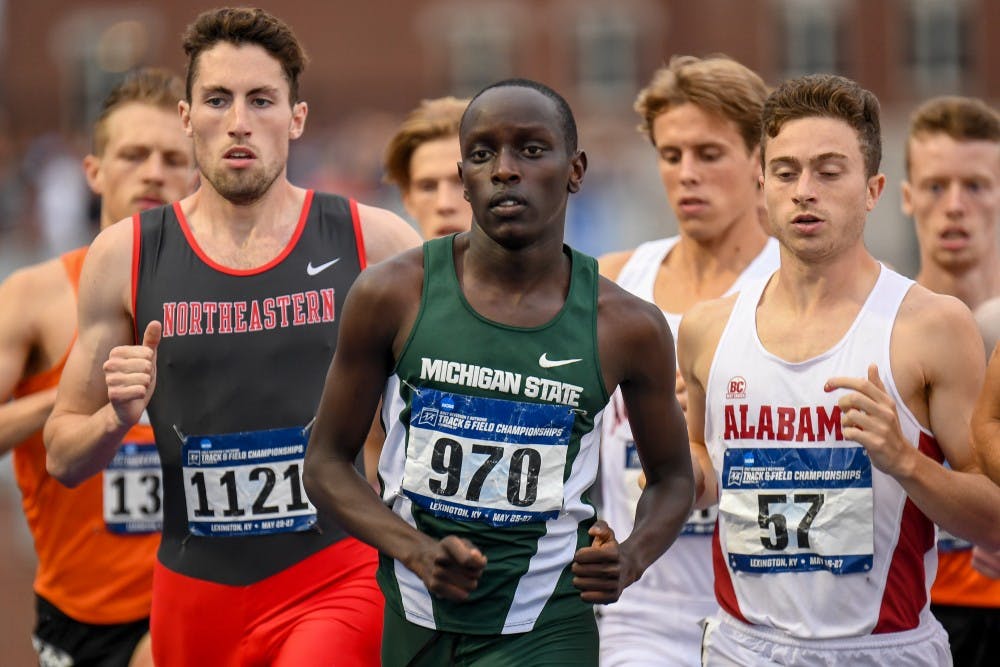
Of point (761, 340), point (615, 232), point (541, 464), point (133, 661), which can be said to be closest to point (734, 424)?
point (761, 340)

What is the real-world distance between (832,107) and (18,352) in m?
3.36

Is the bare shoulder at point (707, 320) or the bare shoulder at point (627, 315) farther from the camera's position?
the bare shoulder at point (707, 320)

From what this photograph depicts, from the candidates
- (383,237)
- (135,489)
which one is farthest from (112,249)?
(135,489)

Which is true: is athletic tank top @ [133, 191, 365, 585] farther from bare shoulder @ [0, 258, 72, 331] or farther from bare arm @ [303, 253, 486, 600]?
bare shoulder @ [0, 258, 72, 331]

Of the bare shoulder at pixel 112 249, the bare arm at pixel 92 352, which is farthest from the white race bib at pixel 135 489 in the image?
the bare shoulder at pixel 112 249

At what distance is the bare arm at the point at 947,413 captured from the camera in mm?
4738

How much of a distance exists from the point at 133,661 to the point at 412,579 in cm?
251

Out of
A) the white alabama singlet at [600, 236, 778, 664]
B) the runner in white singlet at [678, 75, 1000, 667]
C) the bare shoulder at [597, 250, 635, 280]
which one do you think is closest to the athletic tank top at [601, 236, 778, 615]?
the white alabama singlet at [600, 236, 778, 664]

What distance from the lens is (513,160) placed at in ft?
14.2

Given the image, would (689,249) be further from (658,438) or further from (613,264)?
(658,438)

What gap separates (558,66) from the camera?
40062 mm

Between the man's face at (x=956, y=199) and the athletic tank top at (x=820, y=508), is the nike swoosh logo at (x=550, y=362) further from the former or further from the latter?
the man's face at (x=956, y=199)

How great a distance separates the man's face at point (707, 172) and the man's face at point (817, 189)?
122cm

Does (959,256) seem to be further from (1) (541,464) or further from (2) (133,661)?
(2) (133,661)
